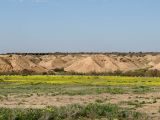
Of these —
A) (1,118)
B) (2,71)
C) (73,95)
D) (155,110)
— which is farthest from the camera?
(2,71)

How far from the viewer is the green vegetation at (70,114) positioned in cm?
1825

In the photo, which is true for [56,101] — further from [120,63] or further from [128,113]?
[120,63]

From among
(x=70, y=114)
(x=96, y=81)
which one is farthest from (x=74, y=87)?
(x=70, y=114)

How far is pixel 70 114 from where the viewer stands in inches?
758

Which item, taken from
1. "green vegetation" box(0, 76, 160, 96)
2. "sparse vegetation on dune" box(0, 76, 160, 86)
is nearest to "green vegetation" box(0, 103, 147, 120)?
"green vegetation" box(0, 76, 160, 96)

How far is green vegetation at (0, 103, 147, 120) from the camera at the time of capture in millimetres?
18250

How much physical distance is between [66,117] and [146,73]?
58275 millimetres

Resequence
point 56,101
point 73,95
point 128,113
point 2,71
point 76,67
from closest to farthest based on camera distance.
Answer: point 128,113 < point 56,101 < point 73,95 < point 2,71 < point 76,67

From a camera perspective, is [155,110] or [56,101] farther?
[56,101]

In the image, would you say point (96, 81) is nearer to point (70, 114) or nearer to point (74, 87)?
point (74, 87)

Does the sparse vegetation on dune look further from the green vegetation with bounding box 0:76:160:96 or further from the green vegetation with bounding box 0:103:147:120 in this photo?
the green vegetation with bounding box 0:103:147:120

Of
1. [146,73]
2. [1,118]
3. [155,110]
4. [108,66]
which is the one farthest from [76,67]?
[1,118]

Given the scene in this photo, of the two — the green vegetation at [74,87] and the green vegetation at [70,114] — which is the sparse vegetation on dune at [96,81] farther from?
the green vegetation at [70,114]

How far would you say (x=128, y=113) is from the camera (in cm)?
2044
